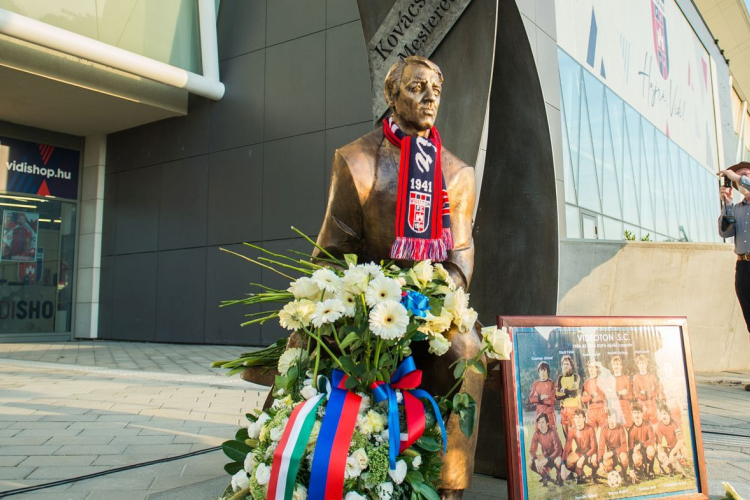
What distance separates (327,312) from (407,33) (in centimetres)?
190

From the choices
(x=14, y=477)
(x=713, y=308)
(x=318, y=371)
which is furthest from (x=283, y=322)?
(x=713, y=308)

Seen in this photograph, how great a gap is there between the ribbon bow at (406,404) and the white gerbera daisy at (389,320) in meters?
0.17

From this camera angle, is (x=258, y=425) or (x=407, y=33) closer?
(x=258, y=425)

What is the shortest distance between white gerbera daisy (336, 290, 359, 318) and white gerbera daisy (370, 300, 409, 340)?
0.10 m

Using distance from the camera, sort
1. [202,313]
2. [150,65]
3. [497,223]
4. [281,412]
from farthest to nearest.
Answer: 1. [202,313]
2. [150,65]
3. [497,223]
4. [281,412]

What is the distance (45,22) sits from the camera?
395 inches

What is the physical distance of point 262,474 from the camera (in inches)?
72.5

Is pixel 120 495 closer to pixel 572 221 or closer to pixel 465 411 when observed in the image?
pixel 465 411

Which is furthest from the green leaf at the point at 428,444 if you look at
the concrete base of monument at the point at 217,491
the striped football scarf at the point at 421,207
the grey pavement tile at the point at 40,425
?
the grey pavement tile at the point at 40,425

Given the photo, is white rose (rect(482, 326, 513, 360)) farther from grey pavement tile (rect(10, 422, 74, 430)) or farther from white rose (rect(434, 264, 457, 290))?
grey pavement tile (rect(10, 422, 74, 430))

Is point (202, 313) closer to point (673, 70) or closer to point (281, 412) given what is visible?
point (281, 412)

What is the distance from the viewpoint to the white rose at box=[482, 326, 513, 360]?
2.05m

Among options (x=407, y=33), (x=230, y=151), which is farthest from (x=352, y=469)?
(x=230, y=151)

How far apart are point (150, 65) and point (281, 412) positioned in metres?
10.2
